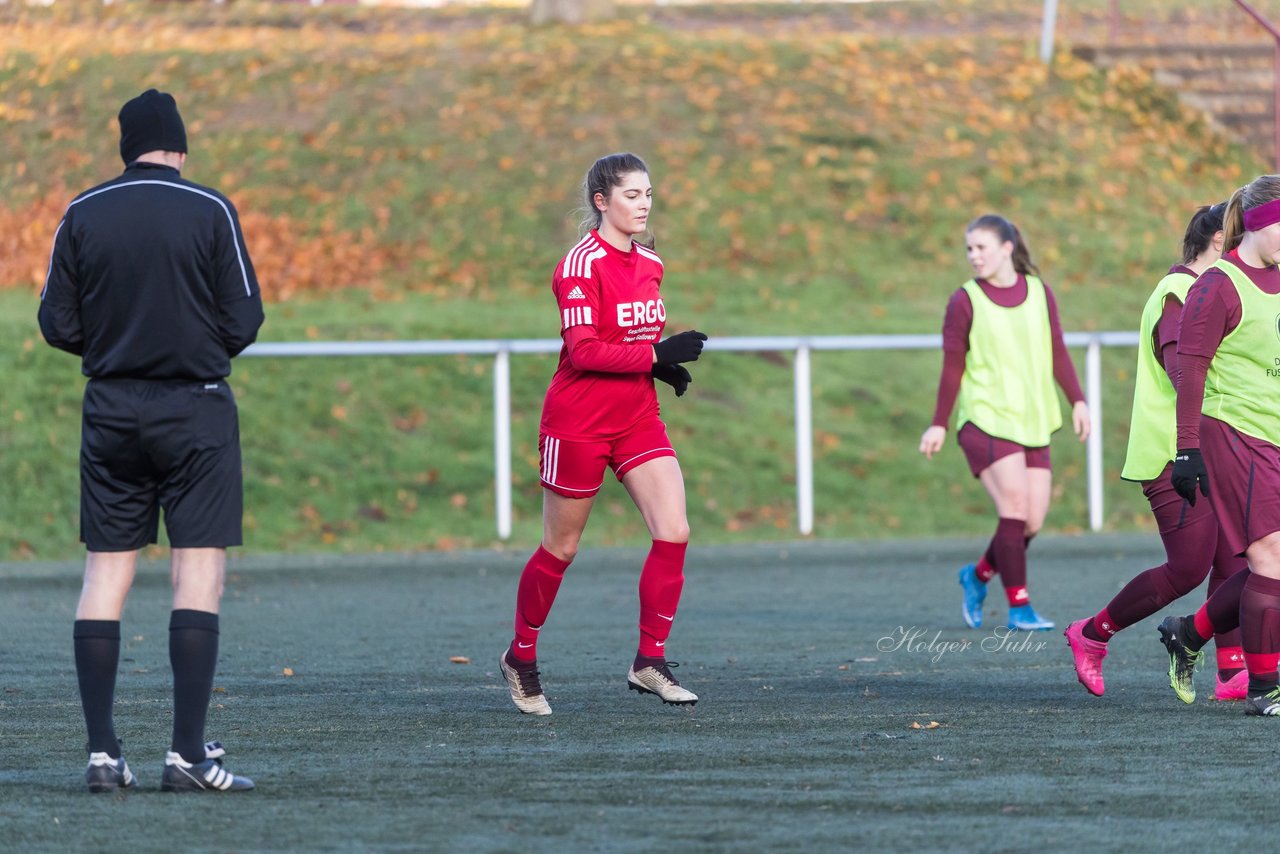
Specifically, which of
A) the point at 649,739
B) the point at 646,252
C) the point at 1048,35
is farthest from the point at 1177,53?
the point at 649,739

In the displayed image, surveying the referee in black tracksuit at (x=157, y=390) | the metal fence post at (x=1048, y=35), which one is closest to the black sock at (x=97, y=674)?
the referee in black tracksuit at (x=157, y=390)

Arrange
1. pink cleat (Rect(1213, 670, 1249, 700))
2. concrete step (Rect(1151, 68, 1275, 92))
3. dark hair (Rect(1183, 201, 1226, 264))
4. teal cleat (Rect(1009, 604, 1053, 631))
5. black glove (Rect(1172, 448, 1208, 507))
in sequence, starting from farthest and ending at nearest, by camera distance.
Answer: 1. concrete step (Rect(1151, 68, 1275, 92))
2. teal cleat (Rect(1009, 604, 1053, 631))
3. dark hair (Rect(1183, 201, 1226, 264))
4. pink cleat (Rect(1213, 670, 1249, 700))
5. black glove (Rect(1172, 448, 1208, 507))

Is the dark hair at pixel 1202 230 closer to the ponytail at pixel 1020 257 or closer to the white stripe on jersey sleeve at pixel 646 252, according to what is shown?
the white stripe on jersey sleeve at pixel 646 252

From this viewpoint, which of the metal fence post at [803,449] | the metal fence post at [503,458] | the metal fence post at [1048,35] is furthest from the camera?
the metal fence post at [1048,35]

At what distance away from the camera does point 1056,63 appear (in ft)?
87.3

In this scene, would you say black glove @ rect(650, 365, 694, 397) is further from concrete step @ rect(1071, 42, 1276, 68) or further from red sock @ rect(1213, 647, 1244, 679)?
concrete step @ rect(1071, 42, 1276, 68)

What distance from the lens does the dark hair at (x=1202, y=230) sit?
7617 millimetres

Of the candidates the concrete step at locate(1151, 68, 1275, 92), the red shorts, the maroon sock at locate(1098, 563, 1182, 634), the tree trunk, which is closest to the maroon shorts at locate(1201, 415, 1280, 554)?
the maroon sock at locate(1098, 563, 1182, 634)

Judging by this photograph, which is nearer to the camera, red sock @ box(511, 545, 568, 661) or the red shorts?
the red shorts

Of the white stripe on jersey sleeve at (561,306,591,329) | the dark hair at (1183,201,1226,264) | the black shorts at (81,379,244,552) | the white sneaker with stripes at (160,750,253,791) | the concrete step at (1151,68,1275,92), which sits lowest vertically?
the white sneaker with stripes at (160,750,253,791)

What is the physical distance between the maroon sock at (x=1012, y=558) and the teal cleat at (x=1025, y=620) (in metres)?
0.03

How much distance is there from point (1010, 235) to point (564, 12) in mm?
19579

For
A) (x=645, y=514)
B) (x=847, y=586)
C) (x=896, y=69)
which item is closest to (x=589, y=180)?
(x=645, y=514)

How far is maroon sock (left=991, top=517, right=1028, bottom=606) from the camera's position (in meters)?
9.97
